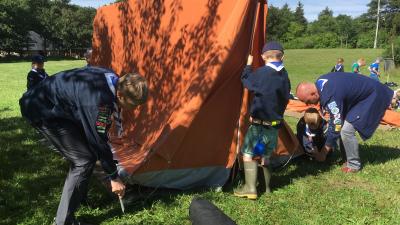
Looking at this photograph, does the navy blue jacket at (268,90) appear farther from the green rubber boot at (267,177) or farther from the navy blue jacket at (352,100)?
the navy blue jacket at (352,100)

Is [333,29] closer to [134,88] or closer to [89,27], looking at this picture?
[89,27]

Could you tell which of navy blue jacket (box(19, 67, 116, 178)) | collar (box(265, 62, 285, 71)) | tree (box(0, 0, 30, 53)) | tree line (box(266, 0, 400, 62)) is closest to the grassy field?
navy blue jacket (box(19, 67, 116, 178))

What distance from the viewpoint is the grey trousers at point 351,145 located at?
6250 mm

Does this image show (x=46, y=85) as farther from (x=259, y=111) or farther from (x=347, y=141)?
(x=347, y=141)

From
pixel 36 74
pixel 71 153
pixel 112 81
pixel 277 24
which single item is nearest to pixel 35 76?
pixel 36 74

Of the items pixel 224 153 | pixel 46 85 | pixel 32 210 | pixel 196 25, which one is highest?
pixel 196 25

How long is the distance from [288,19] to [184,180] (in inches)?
4308

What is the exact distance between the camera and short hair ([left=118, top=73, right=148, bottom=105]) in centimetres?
357

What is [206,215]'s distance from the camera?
13.5 feet

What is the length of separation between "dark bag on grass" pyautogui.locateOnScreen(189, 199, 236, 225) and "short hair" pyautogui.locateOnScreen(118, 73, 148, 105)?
1301 mm

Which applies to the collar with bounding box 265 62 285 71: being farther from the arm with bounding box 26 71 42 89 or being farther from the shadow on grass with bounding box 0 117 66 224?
the arm with bounding box 26 71 42 89

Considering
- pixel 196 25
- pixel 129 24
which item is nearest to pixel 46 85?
pixel 196 25

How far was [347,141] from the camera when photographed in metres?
6.28

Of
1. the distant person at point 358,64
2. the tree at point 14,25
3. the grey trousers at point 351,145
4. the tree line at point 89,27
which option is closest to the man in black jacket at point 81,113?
the grey trousers at point 351,145
